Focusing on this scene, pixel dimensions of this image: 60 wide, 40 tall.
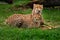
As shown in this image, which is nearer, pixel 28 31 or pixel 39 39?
pixel 39 39

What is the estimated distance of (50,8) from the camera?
56.7 ft

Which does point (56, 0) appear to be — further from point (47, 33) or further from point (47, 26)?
point (47, 33)

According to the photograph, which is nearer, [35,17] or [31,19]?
[35,17]

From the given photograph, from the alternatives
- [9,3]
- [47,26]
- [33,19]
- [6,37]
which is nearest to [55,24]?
[47,26]

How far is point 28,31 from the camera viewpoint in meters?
9.41

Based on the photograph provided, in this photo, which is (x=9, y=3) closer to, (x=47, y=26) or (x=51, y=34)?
(x=47, y=26)

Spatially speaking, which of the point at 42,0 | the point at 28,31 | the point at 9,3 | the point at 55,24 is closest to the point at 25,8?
the point at 42,0

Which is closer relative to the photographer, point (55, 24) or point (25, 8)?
point (55, 24)

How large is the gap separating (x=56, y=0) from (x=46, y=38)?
819cm

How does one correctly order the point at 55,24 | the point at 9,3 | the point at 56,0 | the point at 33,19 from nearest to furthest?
the point at 33,19 → the point at 55,24 → the point at 56,0 → the point at 9,3

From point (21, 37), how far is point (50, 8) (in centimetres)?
859

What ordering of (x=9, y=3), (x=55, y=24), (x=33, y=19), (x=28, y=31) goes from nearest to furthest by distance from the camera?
1. (x=28, y=31)
2. (x=33, y=19)
3. (x=55, y=24)
4. (x=9, y=3)

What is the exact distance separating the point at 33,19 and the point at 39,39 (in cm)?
219

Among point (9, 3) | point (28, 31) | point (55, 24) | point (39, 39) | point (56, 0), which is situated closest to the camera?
point (39, 39)
